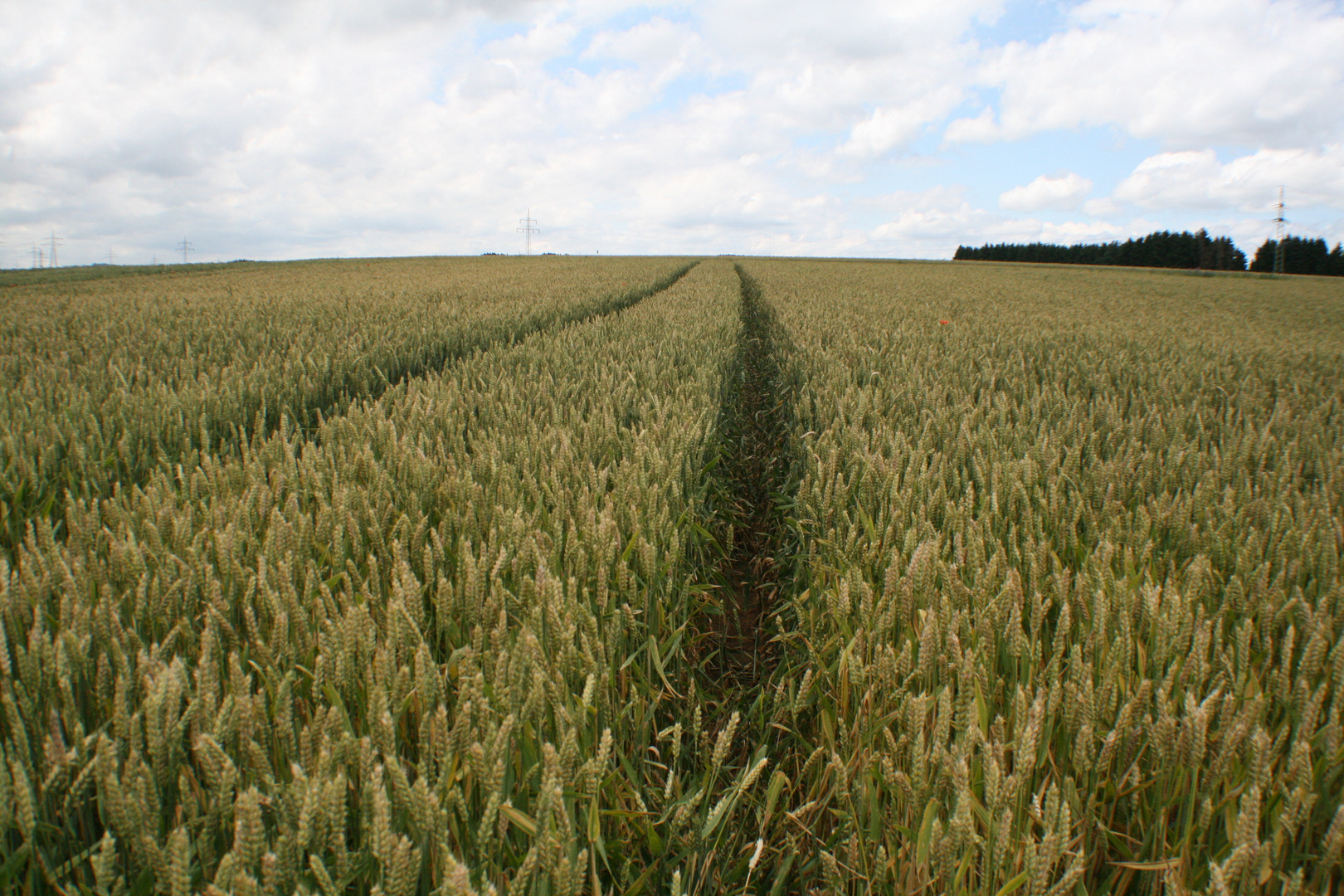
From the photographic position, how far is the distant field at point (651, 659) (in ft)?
2.93

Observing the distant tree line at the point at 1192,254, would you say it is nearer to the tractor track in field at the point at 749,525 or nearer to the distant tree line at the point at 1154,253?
the distant tree line at the point at 1154,253

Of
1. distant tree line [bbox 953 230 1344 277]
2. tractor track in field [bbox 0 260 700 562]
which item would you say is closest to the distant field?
tractor track in field [bbox 0 260 700 562]

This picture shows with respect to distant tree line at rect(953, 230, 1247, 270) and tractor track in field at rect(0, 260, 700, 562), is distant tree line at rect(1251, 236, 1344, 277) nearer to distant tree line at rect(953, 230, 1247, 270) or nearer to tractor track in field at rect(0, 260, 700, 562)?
distant tree line at rect(953, 230, 1247, 270)

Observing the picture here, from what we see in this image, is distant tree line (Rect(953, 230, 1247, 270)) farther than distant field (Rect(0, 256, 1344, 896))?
Yes

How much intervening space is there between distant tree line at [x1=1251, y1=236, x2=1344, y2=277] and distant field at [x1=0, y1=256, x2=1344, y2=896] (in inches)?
3292

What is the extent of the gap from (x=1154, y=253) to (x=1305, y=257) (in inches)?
476

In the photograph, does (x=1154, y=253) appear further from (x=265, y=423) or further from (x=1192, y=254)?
(x=265, y=423)

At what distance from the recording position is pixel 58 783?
893 millimetres

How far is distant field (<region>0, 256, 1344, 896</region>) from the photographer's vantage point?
2.93 feet

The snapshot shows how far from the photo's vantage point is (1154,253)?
227 feet

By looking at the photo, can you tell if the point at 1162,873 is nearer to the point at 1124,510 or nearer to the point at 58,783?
the point at 1124,510

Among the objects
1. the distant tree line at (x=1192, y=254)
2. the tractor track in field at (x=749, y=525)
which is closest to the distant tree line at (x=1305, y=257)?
the distant tree line at (x=1192, y=254)

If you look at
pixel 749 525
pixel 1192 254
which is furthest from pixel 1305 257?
pixel 749 525

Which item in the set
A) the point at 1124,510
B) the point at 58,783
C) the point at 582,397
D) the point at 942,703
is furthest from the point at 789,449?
the point at 58,783
